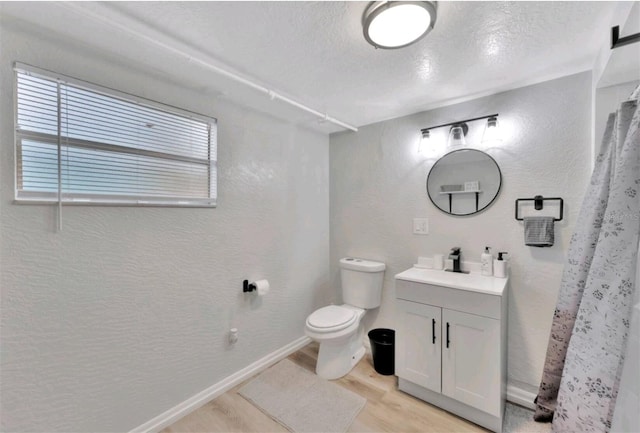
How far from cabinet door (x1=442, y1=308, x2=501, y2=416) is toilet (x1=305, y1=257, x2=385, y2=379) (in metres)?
0.71

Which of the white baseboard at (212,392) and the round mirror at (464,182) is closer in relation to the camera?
the white baseboard at (212,392)

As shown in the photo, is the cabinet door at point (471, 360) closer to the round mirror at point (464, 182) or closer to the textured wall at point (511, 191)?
the textured wall at point (511, 191)

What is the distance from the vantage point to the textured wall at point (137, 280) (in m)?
1.19

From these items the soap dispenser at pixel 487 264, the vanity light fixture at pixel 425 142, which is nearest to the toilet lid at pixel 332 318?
the soap dispenser at pixel 487 264

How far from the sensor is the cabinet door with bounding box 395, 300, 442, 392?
175cm

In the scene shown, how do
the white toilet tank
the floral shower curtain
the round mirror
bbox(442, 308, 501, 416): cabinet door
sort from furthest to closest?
the white toilet tank → the round mirror → bbox(442, 308, 501, 416): cabinet door → the floral shower curtain

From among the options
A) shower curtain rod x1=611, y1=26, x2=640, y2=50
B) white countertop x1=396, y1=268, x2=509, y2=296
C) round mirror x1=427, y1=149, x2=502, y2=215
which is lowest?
white countertop x1=396, y1=268, x2=509, y2=296

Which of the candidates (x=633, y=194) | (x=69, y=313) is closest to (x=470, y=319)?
(x=633, y=194)

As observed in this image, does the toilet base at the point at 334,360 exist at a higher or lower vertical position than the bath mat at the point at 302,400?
higher

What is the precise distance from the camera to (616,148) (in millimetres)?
1150

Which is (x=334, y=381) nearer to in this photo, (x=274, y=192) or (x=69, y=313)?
(x=274, y=192)

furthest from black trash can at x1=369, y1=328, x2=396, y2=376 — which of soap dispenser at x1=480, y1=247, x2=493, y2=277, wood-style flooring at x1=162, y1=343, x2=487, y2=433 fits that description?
soap dispenser at x1=480, y1=247, x2=493, y2=277

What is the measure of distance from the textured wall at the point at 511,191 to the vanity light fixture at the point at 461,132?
0.16 feet

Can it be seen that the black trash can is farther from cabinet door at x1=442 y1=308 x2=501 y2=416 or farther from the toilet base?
cabinet door at x1=442 y1=308 x2=501 y2=416
